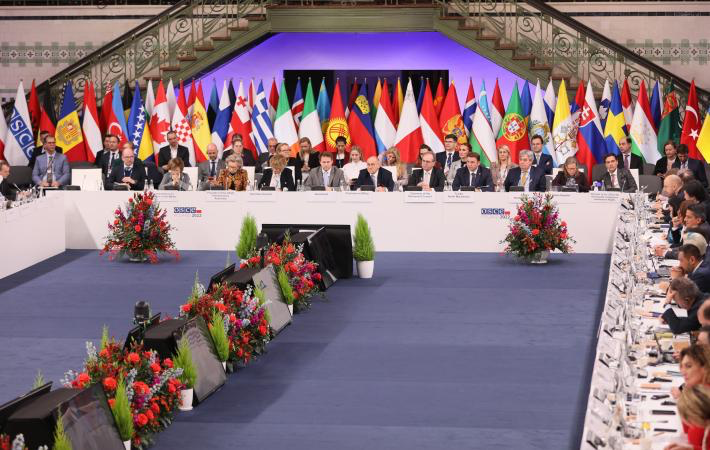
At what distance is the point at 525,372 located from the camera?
34.0 ft

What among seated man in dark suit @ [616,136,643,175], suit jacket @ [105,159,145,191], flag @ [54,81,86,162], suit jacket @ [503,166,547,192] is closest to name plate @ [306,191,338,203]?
suit jacket @ [503,166,547,192]

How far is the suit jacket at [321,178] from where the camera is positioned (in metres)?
17.4

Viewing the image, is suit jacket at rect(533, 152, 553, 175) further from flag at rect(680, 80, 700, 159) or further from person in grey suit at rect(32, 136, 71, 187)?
person in grey suit at rect(32, 136, 71, 187)

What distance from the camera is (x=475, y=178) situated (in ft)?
57.0

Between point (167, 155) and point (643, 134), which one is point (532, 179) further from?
point (167, 155)

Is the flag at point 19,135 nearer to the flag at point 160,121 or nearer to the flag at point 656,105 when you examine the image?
the flag at point 160,121

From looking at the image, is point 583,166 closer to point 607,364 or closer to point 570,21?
point 570,21

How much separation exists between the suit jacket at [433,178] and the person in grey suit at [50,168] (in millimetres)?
5190

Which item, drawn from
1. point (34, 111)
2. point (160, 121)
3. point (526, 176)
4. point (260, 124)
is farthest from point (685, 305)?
point (34, 111)

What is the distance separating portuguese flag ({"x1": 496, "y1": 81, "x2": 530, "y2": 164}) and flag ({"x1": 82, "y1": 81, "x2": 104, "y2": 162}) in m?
7.13

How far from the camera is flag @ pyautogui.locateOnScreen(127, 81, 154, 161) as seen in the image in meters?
21.7

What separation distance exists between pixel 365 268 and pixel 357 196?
185 centimetres

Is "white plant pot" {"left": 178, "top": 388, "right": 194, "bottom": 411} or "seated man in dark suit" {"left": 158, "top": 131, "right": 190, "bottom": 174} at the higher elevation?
"seated man in dark suit" {"left": 158, "top": 131, "right": 190, "bottom": 174}

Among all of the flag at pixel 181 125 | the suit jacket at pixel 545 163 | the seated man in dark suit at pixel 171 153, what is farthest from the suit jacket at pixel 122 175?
the suit jacket at pixel 545 163
